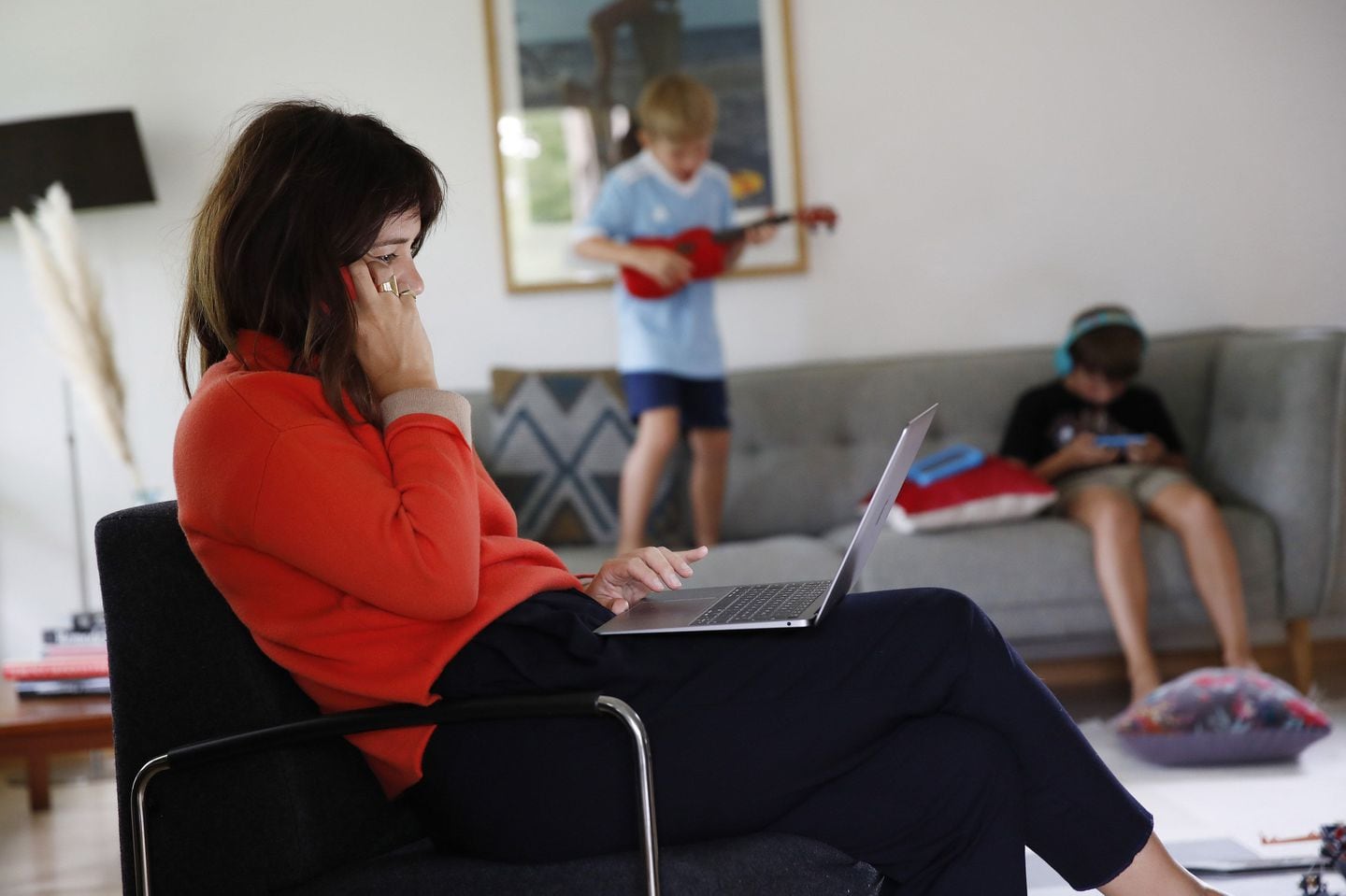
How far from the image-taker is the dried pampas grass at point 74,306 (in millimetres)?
3418

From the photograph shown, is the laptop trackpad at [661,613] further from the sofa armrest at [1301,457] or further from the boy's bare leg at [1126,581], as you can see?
the sofa armrest at [1301,457]

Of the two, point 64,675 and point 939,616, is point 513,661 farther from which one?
point 64,675

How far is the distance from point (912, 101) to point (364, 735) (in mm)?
3031

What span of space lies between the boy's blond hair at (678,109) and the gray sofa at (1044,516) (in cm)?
67

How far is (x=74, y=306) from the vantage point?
3.47 m

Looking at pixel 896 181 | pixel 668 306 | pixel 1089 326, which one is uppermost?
pixel 896 181

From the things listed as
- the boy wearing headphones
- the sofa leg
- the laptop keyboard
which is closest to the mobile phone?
the boy wearing headphones

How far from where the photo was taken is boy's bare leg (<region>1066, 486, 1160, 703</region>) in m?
3.00

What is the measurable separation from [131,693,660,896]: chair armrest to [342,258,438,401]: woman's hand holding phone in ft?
1.06

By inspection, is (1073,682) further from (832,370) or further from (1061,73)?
(1061,73)

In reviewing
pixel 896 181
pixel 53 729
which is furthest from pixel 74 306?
pixel 896 181

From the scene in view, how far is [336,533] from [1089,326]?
2.67 metres

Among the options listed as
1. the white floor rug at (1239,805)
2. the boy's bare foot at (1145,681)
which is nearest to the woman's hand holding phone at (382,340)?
the white floor rug at (1239,805)

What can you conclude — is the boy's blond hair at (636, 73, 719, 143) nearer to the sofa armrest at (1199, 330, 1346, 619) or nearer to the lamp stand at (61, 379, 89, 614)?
the sofa armrest at (1199, 330, 1346, 619)
